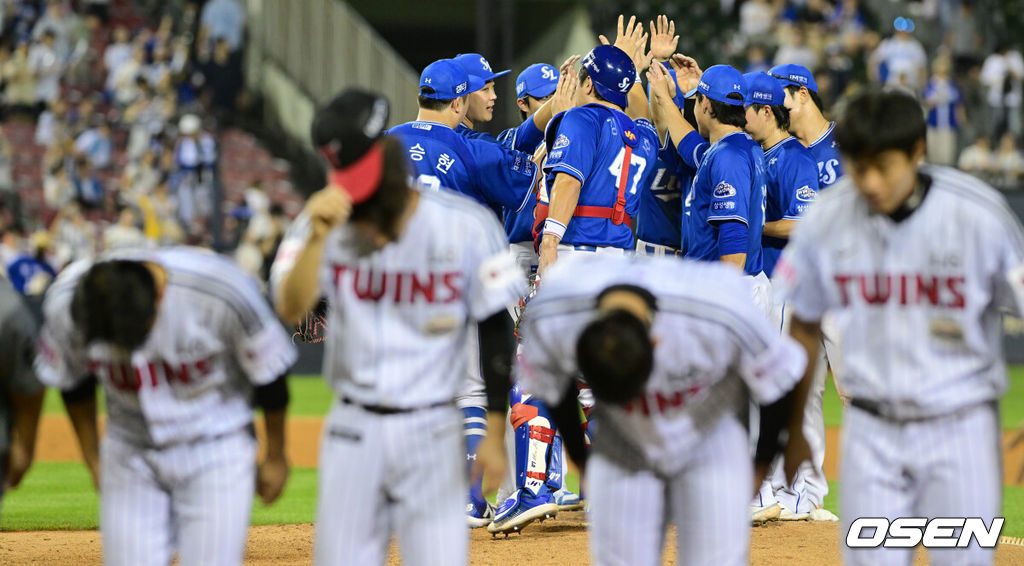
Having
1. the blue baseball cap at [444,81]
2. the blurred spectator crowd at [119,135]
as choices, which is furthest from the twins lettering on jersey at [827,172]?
the blurred spectator crowd at [119,135]

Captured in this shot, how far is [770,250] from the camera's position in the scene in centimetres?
725

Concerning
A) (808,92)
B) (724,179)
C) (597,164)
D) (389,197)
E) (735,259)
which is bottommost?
(389,197)

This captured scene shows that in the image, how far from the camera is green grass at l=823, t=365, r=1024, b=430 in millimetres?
13375

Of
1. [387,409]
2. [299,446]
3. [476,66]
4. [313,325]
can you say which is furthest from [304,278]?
[299,446]

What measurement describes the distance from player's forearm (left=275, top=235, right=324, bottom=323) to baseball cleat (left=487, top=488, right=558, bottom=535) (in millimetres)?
3224

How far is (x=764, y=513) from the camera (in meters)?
6.84

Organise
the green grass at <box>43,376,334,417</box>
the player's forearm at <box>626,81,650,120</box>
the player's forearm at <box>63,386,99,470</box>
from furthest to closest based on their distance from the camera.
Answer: the green grass at <box>43,376,334,417</box>
the player's forearm at <box>626,81,650,120</box>
the player's forearm at <box>63,386,99,470</box>

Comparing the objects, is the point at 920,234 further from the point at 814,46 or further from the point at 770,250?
the point at 814,46

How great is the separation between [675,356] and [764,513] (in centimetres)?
342

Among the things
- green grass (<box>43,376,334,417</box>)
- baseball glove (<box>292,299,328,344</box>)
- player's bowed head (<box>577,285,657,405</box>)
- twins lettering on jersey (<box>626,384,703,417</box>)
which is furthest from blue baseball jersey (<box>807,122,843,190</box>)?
green grass (<box>43,376,334,417</box>)

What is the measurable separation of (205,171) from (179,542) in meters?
14.6

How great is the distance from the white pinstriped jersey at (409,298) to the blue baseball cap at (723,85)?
11.3 feet

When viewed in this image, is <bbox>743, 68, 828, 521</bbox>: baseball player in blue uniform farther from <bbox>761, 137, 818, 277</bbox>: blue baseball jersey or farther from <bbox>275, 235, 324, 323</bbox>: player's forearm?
<bbox>275, 235, 324, 323</bbox>: player's forearm

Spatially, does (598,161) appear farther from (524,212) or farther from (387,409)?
(387,409)
